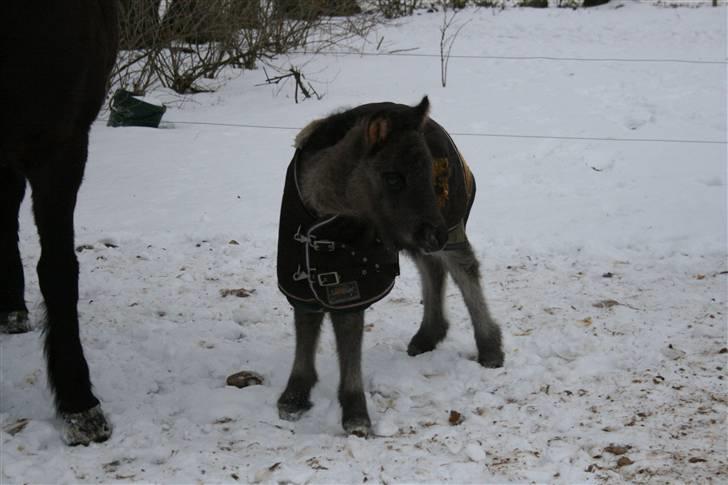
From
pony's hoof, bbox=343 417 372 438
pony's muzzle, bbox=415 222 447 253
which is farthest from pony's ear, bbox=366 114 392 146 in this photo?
pony's hoof, bbox=343 417 372 438

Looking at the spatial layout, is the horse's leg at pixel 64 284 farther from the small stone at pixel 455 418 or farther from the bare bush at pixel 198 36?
the bare bush at pixel 198 36

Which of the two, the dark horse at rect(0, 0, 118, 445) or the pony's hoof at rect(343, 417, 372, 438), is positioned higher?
the dark horse at rect(0, 0, 118, 445)

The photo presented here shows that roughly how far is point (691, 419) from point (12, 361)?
334 cm

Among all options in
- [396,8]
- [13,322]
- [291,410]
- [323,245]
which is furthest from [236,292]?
[396,8]

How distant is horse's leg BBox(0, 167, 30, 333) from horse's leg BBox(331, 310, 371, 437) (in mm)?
1954

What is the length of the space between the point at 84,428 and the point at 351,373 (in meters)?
1.19

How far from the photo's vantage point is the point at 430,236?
10.8 ft

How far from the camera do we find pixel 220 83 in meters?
11.4

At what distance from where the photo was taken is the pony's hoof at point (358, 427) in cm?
371

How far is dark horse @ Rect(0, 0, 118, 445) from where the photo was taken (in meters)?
3.11

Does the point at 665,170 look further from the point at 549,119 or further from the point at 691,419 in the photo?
the point at 691,419

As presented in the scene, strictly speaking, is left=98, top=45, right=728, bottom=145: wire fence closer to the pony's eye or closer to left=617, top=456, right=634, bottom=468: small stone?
the pony's eye

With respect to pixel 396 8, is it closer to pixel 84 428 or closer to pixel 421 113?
pixel 421 113

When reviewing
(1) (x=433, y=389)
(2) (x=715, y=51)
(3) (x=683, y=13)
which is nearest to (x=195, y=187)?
(1) (x=433, y=389)
